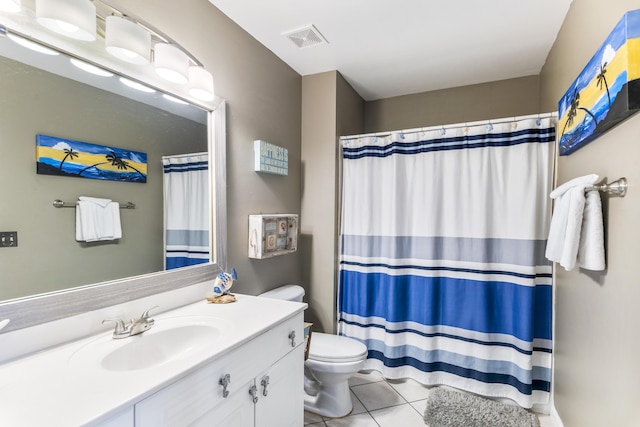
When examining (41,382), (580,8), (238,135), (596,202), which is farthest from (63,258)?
(580,8)

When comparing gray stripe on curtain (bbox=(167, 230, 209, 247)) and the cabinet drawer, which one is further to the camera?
gray stripe on curtain (bbox=(167, 230, 209, 247))

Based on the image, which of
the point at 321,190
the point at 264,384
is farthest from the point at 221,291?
the point at 321,190

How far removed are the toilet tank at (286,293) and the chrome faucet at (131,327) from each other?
90 centimetres

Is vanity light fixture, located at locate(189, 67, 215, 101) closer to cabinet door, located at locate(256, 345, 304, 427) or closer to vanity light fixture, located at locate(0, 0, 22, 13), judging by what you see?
vanity light fixture, located at locate(0, 0, 22, 13)

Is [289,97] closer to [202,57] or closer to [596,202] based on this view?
[202,57]

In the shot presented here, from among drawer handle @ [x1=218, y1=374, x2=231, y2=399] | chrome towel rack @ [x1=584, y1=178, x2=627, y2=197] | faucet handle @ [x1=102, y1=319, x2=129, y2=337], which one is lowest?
drawer handle @ [x1=218, y1=374, x2=231, y2=399]

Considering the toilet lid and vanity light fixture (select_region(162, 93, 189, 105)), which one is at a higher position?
vanity light fixture (select_region(162, 93, 189, 105))

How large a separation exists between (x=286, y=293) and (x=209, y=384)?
3.83 ft

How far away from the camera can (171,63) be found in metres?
1.35

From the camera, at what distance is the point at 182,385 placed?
876mm

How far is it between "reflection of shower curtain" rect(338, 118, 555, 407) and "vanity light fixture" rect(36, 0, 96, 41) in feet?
5.76

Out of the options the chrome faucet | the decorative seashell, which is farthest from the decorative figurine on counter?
the chrome faucet

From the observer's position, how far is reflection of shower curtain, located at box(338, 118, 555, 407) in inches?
77.6

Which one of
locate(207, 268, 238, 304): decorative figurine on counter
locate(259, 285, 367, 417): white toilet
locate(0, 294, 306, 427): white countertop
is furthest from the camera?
locate(259, 285, 367, 417): white toilet
